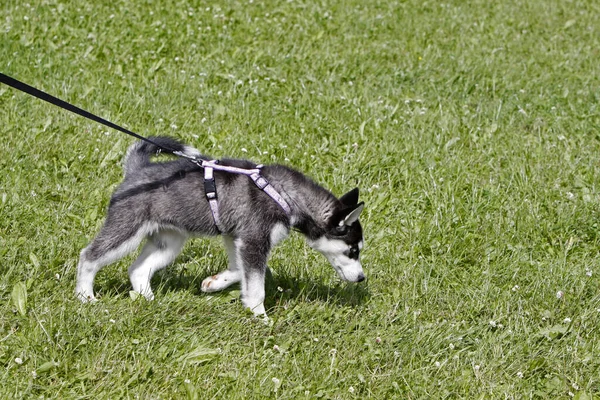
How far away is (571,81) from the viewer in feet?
32.7

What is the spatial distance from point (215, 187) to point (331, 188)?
2009 millimetres

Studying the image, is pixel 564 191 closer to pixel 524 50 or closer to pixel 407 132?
pixel 407 132

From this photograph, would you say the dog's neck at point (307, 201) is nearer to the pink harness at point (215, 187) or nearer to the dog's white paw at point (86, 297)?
the pink harness at point (215, 187)

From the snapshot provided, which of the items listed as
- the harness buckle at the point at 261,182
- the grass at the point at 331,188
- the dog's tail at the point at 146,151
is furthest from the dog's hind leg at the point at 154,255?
the harness buckle at the point at 261,182

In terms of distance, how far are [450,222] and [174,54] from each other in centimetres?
413

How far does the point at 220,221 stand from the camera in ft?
17.2

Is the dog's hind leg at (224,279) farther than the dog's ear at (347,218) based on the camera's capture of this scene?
Yes

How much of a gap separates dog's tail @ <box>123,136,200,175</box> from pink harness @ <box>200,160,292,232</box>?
22 cm

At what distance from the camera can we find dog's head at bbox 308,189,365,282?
18.0 feet

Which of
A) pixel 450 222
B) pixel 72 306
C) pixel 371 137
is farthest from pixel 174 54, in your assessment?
pixel 72 306

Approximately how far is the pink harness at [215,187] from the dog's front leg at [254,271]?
240 millimetres

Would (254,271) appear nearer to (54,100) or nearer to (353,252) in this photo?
(353,252)

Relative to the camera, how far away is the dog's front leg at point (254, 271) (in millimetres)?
5199

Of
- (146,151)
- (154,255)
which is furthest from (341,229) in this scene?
(146,151)
